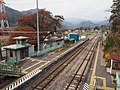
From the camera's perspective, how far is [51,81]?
19.0 meters

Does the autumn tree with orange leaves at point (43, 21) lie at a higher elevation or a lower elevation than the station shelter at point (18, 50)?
higher

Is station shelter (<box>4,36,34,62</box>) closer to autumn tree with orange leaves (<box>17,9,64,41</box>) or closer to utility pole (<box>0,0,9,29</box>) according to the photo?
autumn tree with orange leaves (<box>17,9,64,41</box>)

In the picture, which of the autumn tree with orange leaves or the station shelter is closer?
the station shelter

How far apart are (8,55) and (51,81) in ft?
42.8

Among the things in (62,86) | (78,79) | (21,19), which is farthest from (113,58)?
(21,19)

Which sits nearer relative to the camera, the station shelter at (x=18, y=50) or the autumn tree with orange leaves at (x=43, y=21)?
the station shelter at (x=18, y=50)

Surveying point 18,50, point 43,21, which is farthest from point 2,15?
point 18,50

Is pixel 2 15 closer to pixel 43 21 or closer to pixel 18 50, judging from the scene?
pixel 43 21

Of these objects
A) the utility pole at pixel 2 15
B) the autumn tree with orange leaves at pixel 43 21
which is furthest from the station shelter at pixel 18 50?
A: the utility pole at pixel 2 15

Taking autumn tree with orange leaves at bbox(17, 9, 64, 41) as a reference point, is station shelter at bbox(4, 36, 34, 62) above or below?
below

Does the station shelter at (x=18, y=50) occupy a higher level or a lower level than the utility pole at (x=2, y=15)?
lower

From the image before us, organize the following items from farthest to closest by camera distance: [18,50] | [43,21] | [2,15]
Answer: [43,21] < [2,15] < [18,50]

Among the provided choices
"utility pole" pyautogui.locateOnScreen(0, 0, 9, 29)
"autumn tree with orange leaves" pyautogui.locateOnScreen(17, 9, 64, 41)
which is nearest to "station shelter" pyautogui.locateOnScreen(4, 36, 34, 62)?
"autumn tree with orange leaves" pyautogui.locateOnScreen(17, 9, 64, 41)

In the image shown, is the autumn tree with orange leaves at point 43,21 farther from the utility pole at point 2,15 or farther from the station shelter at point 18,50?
the station shelter at point 18,50
